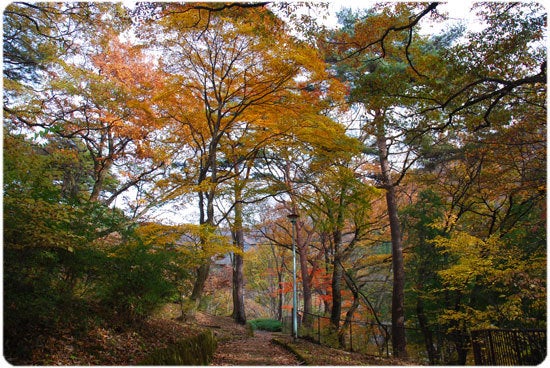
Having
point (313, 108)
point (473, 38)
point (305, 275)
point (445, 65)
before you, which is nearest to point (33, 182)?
point (313, 108)

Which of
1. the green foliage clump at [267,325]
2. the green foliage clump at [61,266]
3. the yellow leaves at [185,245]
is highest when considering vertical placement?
the yellow leaves at [185,245]

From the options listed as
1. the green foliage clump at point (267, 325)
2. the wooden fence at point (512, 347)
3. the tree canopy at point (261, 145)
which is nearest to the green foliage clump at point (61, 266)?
the tree canopy at point (261, 145)

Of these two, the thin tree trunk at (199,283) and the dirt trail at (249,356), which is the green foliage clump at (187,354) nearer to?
the dirt trail at (249,356)

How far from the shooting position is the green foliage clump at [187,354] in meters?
4.74

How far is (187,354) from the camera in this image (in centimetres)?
543

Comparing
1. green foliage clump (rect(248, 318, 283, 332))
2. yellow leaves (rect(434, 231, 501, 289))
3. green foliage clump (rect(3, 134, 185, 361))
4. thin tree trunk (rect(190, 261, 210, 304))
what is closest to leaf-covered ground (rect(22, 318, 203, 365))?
green foliage clump (rect(3, 134, 185, 361))

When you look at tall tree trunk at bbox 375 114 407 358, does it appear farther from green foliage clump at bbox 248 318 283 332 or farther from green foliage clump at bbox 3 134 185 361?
green foliage clump at bbox 248 318 283 332

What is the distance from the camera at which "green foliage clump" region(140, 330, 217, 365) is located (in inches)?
187

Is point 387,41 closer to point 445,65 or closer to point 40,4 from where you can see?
point 445,65

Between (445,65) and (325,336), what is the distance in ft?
27.6

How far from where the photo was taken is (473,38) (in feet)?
19.9

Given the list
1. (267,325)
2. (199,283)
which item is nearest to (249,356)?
(199,283)

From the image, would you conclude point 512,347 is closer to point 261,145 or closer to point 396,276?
point 396,276

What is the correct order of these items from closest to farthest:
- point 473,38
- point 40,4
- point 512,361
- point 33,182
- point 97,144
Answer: point 33,182 → point 512,361 → point 473,38 → point 40,4 → point 97,144
